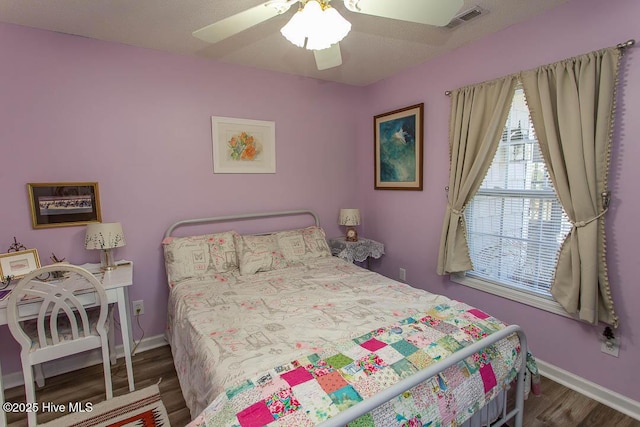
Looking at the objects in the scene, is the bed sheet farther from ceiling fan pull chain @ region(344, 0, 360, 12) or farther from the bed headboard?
ceiling fan pull chain @ region(344, 0, 360, 12)

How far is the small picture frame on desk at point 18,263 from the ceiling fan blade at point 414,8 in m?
2.50

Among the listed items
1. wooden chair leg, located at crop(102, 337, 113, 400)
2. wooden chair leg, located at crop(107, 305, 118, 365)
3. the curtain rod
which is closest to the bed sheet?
wooden chair leg, located at crop(102, 337, 113, 400)

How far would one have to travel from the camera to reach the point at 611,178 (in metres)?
1.87

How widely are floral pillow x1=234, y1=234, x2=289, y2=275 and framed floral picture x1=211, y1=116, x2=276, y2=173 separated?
0.66 m

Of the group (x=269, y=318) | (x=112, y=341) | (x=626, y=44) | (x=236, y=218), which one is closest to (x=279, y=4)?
(x=269, y=318)

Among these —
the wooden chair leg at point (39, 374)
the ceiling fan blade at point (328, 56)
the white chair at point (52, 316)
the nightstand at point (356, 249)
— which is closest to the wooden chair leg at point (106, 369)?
the white chair at point (52, 316)

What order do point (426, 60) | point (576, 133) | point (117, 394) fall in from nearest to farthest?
point (576, 133), point (117, 394), point (426, 60)

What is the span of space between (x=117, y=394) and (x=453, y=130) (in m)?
3.12

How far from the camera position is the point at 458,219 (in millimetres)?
2656

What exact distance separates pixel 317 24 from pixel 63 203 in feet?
7.18

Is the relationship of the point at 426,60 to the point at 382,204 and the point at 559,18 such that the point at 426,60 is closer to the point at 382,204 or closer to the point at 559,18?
the point at 559,18

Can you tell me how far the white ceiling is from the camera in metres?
1.92

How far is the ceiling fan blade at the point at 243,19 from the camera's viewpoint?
1387mm

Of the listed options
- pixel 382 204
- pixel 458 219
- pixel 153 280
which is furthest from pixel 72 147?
pixel 458 219
